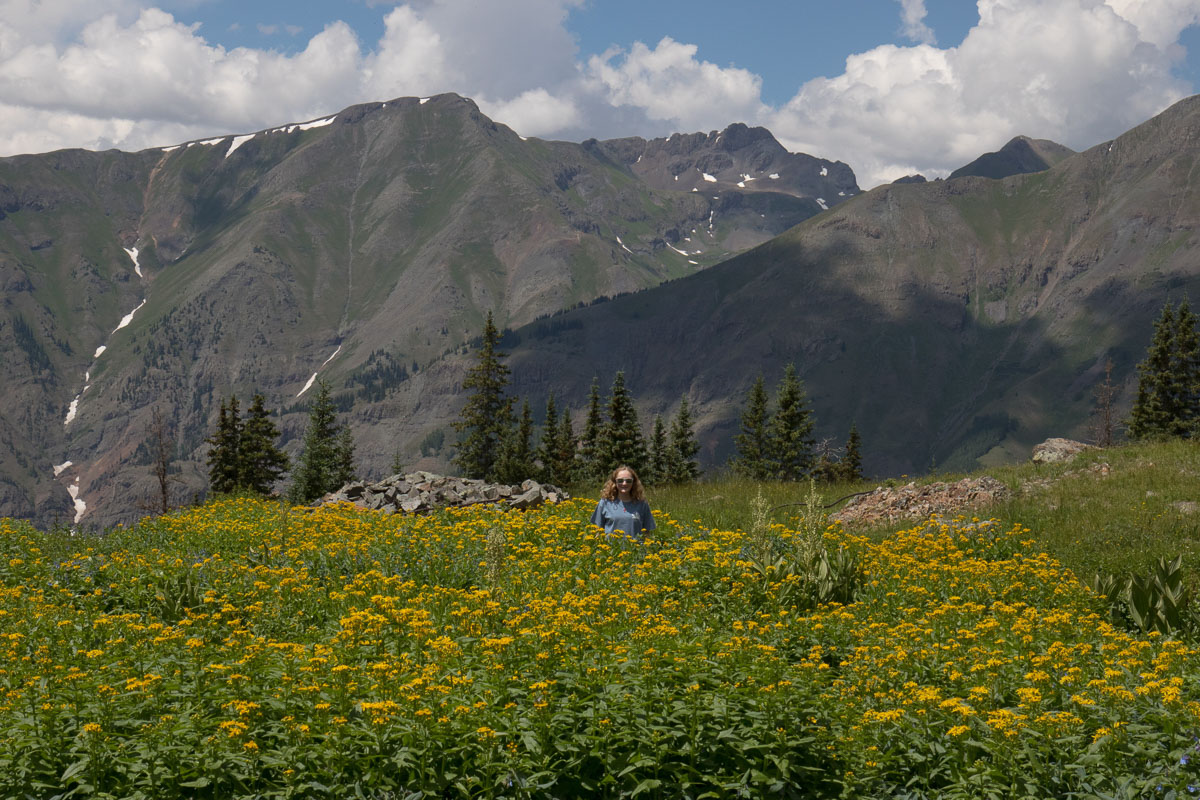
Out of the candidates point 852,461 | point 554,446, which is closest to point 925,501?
point 852,461

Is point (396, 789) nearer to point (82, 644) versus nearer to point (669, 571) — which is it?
point (82, 644)

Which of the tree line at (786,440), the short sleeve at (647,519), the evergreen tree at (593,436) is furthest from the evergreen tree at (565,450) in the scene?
the short sleeve at (647,519)

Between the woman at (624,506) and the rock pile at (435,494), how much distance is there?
17.3ft

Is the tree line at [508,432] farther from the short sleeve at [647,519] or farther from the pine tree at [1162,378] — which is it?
the short sleeve at [647,519]

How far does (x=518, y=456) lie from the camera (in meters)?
69.8

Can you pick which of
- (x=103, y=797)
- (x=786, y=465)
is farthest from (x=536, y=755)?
(x=786, y=465)

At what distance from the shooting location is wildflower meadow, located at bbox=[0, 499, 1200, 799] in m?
5.86

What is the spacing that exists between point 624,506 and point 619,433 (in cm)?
4380

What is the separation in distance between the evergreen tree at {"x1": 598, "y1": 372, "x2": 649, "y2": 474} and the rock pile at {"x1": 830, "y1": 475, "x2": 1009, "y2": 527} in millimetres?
36298

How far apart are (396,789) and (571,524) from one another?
8.29m

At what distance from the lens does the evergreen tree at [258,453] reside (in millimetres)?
56188

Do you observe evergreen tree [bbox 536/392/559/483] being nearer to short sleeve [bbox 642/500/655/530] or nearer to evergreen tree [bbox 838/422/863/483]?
evergreen tree [bbox 838/422/863/483]

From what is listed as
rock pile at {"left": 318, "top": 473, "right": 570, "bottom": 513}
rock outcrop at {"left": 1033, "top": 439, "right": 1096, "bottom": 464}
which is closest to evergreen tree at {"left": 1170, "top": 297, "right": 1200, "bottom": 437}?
rock outcrop at {"left": 1033, "top": 439, "right": 1096, "bottom": 464}

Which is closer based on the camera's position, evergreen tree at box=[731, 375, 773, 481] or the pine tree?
the pine tree
